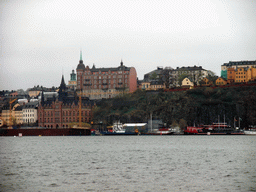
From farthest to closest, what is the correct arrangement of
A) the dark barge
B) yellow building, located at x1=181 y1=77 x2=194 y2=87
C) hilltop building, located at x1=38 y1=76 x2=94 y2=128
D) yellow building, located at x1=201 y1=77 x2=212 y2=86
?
yellow building, located at x1=181 y1=77 x2=194 y2=87 < hilltop building, located at x1=38 y1=76 x2=94 y2=128 < yellow building, located at x1=201 y1=77 x2=212 y2=86 < the dark barge

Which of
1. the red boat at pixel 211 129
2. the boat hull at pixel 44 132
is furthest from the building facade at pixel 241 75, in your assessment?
the boat hull at pixel 44 132

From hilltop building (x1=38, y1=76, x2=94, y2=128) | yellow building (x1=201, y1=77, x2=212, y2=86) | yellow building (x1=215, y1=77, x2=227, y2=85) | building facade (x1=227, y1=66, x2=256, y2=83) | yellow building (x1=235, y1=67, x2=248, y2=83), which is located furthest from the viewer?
hilltop building (x1=38, y1=76, x2=94, y2=128)

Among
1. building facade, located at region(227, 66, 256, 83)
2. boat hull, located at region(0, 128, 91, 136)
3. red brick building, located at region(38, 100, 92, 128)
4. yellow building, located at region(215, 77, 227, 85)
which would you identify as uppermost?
building facade, located at region(227, 66, 256, 83)

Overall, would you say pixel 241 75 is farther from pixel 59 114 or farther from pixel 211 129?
pixel 59 114

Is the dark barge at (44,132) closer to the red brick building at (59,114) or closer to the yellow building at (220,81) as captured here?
the red brick building at (59,114)

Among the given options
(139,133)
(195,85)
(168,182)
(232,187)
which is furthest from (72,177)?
(195,85)

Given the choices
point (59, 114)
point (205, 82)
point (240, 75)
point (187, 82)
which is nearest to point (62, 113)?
point (59, 114)

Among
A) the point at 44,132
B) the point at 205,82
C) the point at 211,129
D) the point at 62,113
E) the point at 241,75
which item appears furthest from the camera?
the point at 62,113

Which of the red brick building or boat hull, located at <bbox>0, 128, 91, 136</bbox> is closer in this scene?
boat hull, located at <bbox>0, 128, 91, 136</bbox>

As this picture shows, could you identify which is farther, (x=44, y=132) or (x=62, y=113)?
(x=62, y=113)

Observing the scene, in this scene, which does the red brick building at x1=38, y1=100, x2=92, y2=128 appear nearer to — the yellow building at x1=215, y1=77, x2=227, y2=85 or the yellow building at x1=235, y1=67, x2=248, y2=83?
the yellow building at x1=215, y1=77, x2=227, y2=85

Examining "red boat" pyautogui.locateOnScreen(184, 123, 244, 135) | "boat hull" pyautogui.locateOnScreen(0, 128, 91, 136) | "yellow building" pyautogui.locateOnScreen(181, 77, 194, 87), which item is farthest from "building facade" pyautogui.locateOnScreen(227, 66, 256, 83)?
"boat hull" pyautogui.locateOnScreen(0, 128, 91, 136)

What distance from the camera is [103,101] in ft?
634

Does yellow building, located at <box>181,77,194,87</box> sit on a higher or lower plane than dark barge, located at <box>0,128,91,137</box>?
higher
